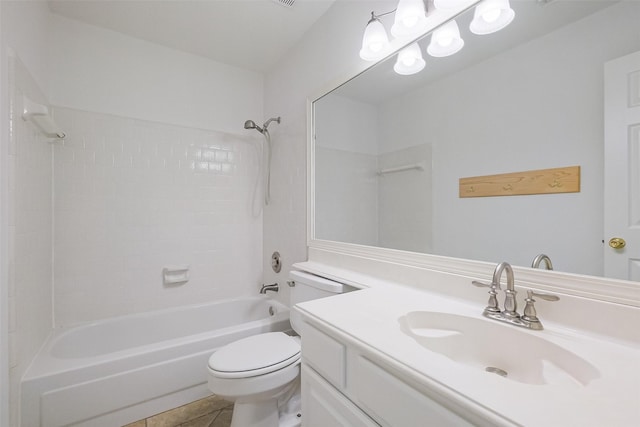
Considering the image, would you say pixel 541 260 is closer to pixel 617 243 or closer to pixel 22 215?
pixel 617 243

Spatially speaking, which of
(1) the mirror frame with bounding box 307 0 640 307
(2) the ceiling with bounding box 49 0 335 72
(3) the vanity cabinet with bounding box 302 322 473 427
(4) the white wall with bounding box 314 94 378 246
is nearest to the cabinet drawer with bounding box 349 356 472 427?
(3) the vanity cabinet with bounding box 302 322 473 427

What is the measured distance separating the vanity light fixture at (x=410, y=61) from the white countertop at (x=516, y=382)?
1013 millimetres

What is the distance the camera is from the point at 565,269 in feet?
2.50

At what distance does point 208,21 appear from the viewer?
5.74 feet

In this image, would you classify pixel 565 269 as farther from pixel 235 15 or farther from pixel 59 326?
pixel 59 326

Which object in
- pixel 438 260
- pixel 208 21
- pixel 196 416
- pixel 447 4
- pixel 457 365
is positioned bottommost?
pixel 196 416

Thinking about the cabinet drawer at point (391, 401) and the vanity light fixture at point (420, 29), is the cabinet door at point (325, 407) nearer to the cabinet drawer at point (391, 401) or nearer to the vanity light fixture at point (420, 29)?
the cabinet drawer at point (391, 401)

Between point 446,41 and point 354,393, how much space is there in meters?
1.27

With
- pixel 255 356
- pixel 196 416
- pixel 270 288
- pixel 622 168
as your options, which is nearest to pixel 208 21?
pixel 270 288

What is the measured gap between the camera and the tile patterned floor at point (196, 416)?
1403mm

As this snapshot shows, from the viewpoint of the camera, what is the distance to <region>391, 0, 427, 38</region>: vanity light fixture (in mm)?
1044

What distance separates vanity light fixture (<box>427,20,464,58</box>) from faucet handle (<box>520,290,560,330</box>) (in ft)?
3.04

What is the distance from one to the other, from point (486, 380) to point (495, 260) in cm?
52

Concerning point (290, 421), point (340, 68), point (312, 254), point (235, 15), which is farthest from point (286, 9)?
point (290, 421)
